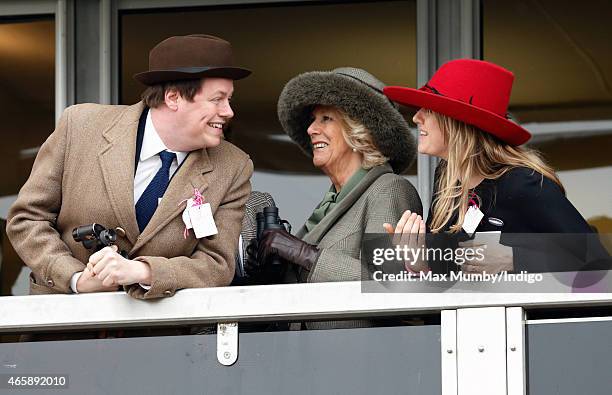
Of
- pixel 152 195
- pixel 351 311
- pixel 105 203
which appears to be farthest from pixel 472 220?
pixel 105 203

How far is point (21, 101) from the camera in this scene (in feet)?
23.5

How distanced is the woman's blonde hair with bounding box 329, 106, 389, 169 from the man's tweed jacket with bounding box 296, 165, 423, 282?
0.22 ft

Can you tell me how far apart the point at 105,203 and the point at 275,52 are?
2.59 m

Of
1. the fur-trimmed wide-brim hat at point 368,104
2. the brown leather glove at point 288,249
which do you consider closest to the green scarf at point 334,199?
the fur-trimmed wide-brim hat at point 368,104

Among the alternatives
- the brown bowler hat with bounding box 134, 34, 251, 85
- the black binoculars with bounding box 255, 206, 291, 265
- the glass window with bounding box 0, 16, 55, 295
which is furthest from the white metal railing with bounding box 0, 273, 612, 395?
the glass window with bounding box 0, 16, 55, 295

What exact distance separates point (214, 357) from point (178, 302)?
21 cm

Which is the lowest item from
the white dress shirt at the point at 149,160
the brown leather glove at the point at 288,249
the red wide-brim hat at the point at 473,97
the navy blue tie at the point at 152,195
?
the brown leather glove at the point at 288,249

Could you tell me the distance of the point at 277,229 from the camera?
482 cm

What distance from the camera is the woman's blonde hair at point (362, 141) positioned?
518 cm

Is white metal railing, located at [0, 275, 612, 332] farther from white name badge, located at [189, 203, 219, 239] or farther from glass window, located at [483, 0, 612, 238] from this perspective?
glass window, located at [483, 0, 612, 238]

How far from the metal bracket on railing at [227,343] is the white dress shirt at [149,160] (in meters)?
0.61

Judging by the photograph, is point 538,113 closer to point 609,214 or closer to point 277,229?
point 609,214

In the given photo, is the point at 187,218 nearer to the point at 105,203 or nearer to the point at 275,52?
the point at 105,203

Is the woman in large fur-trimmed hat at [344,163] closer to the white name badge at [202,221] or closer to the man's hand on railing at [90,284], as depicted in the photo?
the white name badge at [202,221]
